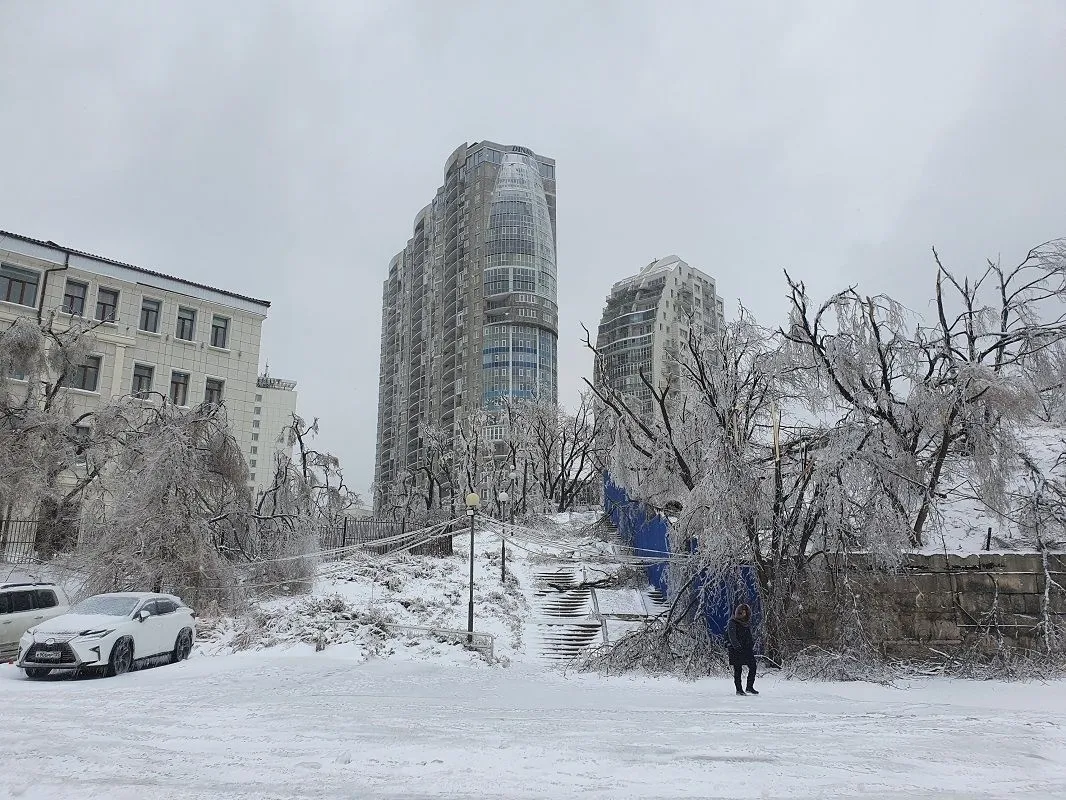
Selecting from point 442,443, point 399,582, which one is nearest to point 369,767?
point 399,582

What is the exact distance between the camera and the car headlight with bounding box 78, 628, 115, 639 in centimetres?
1212

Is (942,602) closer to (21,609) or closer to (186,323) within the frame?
(21,609)

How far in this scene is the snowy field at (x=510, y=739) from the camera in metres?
6.46

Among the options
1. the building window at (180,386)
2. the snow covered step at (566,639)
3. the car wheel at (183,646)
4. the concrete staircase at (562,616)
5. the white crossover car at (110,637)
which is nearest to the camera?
the white crossover car at (110,637)

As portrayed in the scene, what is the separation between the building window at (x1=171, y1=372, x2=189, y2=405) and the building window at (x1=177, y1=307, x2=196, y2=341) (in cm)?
196

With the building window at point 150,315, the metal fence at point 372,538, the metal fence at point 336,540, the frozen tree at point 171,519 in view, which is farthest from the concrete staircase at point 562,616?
the building window at point 150,315

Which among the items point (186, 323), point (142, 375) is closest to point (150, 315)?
point (186, 323)

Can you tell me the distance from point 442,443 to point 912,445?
3638 centimetres

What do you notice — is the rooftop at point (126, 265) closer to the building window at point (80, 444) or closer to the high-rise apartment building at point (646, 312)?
the building window at point (80, 444)

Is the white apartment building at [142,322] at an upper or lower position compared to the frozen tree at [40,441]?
upper

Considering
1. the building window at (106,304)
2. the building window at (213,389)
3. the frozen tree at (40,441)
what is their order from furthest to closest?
the building window at (213,389) < the building window at (106,304) < the frozen tree at (40,441)

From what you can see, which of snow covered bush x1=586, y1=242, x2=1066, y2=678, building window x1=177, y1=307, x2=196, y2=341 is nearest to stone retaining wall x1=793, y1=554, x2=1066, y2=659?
snow covered bush x1=586, y1=242, x2=1066, y2=678

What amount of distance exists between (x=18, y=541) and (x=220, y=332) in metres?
17.7

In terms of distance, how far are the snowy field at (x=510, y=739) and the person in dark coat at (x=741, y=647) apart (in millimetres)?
430
